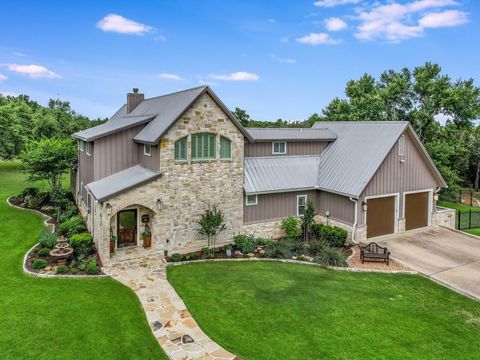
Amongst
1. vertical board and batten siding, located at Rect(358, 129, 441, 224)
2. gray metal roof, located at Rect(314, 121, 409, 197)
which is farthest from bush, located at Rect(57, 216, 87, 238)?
vertical board and batten siding, located at Rect(358, 129, 441, 224)

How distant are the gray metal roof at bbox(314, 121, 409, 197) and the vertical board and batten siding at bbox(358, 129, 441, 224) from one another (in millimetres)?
556

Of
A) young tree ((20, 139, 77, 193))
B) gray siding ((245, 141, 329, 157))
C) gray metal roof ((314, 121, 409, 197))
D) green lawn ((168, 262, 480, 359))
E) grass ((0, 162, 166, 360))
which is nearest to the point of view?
grass ((0, 162, 166, 360))

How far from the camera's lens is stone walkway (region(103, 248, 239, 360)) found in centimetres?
992

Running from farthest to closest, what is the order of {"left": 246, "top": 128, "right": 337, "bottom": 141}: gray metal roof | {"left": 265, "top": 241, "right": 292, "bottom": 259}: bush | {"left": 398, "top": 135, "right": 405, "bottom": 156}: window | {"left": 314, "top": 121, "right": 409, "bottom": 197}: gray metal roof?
{"left": 246, "top": 128, "right": 337, "bottom": 141}: gray metal roof
{"left": 398, "top": 135, "right": 405, "bottom": 156}: window
{"left": 314, "top": 121, "right": 409, "bottom": 197}: gray metal roof
{"left": 265, "top": 241, "right": 292, "bottom": 259}: bush

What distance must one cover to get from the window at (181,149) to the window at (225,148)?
A: 2.11 m

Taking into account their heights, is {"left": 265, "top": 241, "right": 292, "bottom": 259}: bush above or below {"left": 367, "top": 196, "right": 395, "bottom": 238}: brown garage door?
below

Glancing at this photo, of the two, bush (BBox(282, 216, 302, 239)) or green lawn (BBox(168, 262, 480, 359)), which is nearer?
green lawn (BBox(168, 262, 480, 359))

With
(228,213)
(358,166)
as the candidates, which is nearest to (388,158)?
(358,166)

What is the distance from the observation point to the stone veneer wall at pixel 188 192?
16906 millimetres

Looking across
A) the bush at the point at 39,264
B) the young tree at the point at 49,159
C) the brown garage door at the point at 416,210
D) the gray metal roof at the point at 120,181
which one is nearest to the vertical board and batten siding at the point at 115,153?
the gray metal roof at the point at 120,181

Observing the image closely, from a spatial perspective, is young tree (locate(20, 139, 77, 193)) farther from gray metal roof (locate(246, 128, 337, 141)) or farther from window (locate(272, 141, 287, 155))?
window (locate(272, 141, 287, 155))

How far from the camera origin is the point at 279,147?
22.9 m

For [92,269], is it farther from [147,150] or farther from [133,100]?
[133,100]

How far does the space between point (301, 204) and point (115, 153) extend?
11.6 m
